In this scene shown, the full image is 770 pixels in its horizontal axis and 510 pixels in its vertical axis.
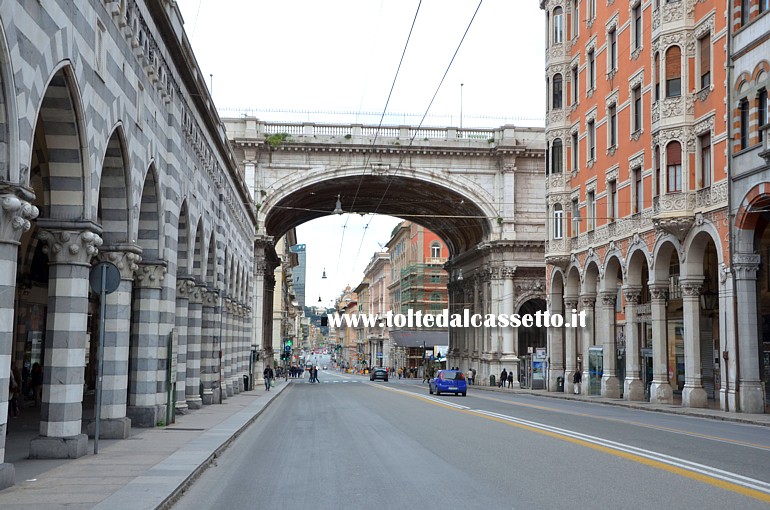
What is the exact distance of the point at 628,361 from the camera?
40875 mm

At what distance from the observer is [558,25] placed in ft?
171

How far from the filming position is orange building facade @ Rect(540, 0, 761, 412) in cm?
3366

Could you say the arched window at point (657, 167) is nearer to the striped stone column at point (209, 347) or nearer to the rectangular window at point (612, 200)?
the rectangular window at point (612, 200)

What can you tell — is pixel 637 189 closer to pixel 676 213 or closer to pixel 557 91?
pixel 676 213

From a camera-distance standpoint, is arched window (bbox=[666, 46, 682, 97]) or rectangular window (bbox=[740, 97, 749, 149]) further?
arched window (bbox=[666, 46, 682, 97])

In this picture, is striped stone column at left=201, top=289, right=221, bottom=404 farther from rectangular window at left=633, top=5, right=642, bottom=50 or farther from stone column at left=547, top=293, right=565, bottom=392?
stone column at left=547, top=293, right=565, bottom=392

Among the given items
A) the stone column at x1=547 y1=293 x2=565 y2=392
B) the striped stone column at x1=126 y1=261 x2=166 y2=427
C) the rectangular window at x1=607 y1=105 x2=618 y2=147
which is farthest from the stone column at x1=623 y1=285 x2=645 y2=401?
the striped stone column at x1=126 y1=261 x2=166 y2=427

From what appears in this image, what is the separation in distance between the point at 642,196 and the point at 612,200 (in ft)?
13.6

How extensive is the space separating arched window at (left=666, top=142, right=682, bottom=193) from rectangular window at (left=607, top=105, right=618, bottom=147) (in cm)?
777

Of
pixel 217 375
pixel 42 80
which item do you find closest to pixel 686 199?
pixel 217 375

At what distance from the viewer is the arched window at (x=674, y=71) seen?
3541cm

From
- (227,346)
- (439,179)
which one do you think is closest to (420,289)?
(439,179)

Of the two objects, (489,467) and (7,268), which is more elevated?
(7,268)

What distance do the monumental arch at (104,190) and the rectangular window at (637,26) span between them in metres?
20.9
